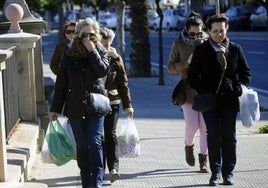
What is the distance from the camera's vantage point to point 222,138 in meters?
8.12

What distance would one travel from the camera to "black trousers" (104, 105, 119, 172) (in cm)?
832

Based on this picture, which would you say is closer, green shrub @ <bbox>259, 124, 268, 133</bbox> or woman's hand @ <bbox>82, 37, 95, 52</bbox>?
woman's hand @ <bbox>82, 37, 95, 52</bbox>

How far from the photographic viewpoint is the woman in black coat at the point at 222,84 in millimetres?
7980

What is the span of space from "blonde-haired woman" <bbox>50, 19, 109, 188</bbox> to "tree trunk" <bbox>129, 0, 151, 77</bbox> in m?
17.2

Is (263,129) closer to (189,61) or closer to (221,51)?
(189,61)

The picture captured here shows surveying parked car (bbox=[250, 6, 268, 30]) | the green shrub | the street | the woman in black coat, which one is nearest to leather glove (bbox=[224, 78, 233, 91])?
the woman in black coat

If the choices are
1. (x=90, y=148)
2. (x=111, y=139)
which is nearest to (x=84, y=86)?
(x=90, y=148)

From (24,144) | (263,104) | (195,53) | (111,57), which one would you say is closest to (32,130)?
(24,144)

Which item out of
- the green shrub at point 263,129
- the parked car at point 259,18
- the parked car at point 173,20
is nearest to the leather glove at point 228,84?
the green shrub at point 263,129

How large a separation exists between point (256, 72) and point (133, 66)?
415 cm

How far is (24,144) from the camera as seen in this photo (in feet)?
28.0

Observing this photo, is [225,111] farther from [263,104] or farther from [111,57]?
[263,104]

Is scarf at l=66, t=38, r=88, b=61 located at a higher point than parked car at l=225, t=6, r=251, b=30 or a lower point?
higher

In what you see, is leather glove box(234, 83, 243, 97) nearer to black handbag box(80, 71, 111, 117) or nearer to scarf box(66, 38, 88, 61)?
black handbag box(80, 71, 111, 117)
